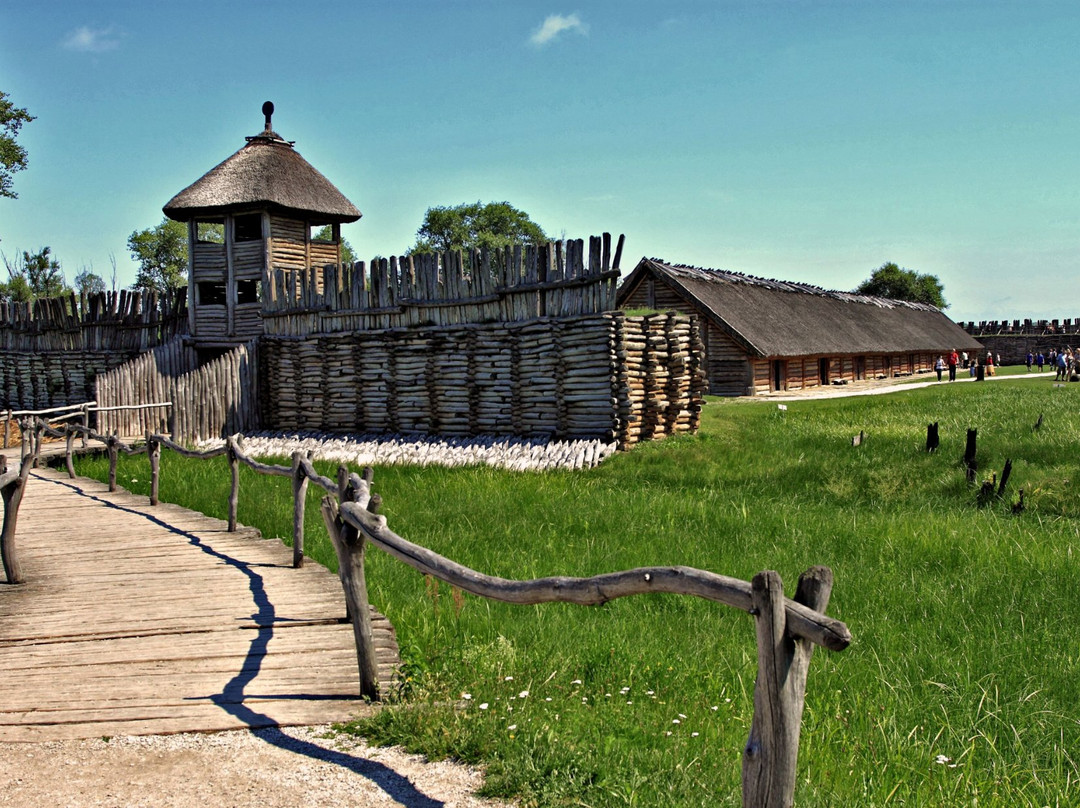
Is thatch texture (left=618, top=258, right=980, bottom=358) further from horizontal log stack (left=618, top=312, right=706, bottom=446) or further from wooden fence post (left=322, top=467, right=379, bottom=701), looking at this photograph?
wooden fence post (left=322, top=467, right=379, bottom=701)

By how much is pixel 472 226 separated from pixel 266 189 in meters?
39.5

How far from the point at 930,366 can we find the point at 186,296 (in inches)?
1489

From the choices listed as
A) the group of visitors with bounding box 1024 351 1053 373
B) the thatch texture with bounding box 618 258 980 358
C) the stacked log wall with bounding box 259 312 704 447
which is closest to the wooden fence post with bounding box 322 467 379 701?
the stacked log wall with bounding box 259 312 704 447

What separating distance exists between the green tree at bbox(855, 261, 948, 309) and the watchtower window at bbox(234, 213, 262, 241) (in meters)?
49.4

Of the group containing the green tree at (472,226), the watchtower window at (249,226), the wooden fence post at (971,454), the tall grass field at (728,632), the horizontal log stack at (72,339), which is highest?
the green tree at (472,226)

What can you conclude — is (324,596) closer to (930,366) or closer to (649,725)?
(649,725)

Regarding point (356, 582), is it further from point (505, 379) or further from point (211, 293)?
point (211, 293)

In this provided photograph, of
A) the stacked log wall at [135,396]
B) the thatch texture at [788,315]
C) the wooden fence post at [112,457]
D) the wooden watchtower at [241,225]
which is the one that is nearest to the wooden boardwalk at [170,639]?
the wooden fence post at [112,457]

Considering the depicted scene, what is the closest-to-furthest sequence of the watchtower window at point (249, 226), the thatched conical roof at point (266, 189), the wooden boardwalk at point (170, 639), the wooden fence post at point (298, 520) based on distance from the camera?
the wooden boardwalk at point (170, 639)
the wooden fence post at point (298, 520)
the thatched conical roof at point (266, 189)
the watchtower window at point (249, 226)

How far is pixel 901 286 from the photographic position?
65.8 m

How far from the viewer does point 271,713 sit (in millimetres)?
4824

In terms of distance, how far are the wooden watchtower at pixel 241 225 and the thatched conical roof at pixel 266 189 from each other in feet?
0.09

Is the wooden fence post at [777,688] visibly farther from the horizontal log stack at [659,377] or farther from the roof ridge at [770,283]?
the roof ridge at [770,283]

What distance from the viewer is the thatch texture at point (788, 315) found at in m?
30.3
